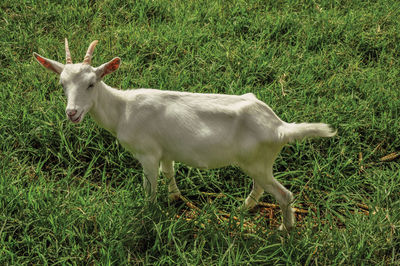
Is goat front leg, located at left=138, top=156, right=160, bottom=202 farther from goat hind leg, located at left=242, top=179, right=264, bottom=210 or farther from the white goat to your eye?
goat hind leg, located at left=242, top=179, right=264, bottom=210

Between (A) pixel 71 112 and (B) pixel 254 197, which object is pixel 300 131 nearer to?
(B) pixel 254 197

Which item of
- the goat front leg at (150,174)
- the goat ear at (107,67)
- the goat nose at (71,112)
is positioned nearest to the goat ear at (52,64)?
the goat ear at (107,67)

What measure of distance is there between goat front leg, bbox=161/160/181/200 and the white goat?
22cm

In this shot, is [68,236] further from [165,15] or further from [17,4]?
[17,4]

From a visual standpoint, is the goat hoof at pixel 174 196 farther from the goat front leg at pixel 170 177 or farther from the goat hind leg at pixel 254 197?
the goat hind leg at pixel 254 197

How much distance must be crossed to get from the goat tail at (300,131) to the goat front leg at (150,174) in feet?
3.07

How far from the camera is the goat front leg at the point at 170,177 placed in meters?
3.05

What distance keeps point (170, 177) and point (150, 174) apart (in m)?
0.33

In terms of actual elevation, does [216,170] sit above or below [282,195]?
below

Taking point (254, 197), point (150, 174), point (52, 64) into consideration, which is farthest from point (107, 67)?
point (254, 197)

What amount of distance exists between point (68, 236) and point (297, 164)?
2034 millimetres

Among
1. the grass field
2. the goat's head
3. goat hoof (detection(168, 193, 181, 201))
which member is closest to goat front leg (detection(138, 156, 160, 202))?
the grass field

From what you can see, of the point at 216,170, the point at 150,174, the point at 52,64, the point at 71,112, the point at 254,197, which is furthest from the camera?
the point at 216,170

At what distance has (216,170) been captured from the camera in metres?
3.39
